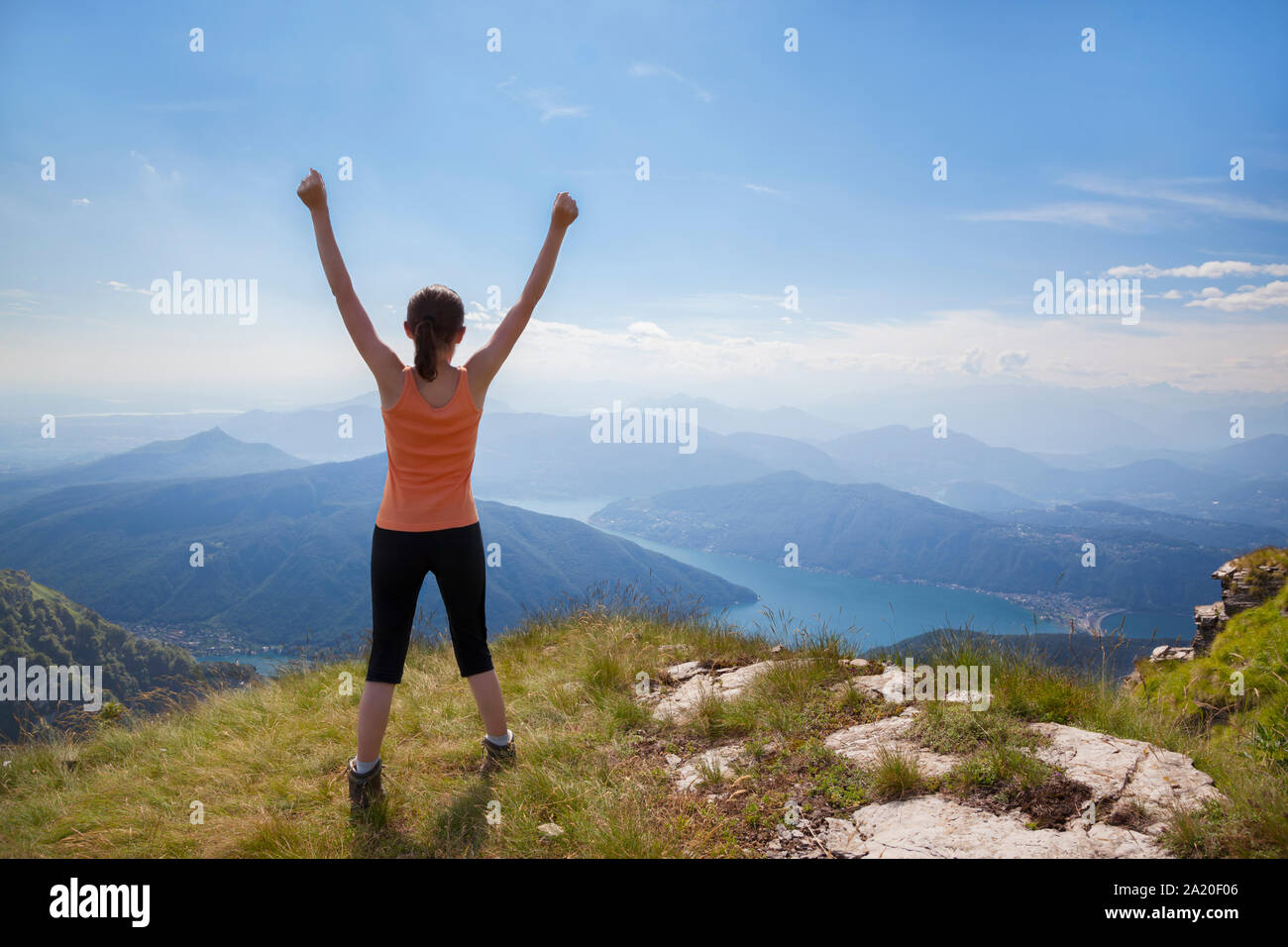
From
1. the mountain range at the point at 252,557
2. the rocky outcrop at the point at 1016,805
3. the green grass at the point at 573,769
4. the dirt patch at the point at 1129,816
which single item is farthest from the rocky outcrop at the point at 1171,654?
the mountain range at the point at 252,557

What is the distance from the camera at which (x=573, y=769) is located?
3643 mm

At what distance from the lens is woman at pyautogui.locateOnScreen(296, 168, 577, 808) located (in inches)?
124

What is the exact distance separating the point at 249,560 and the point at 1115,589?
7065 inches

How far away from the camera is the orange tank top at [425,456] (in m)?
3.17

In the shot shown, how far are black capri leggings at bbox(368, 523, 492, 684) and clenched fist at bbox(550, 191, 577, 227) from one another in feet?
5.99

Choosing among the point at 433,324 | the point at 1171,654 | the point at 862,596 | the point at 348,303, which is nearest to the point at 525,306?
the point at 433,324

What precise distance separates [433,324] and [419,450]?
2.22 feet

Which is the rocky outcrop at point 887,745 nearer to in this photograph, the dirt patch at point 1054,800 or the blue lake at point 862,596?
the dirt patch at point 1054,800

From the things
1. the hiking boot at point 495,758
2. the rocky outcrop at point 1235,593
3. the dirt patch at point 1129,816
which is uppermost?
the dirt patch at point 1129,816

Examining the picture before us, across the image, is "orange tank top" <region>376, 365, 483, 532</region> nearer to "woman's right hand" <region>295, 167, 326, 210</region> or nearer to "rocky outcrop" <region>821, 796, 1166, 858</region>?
"woman's right hand" <region>295, 167, 326, 210</region>

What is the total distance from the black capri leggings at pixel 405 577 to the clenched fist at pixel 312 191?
68.2 inches

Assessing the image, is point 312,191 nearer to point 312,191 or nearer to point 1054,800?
point 312,191
